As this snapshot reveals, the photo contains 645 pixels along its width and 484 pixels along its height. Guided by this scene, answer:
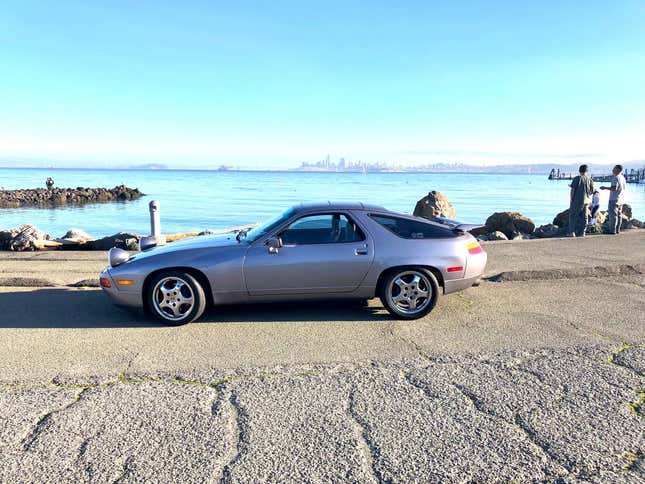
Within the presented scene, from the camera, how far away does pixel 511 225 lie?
17656 mm

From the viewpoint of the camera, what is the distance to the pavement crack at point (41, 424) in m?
3.16

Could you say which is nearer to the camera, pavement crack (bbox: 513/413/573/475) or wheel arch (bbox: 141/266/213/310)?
pavement crack (bbox: 513/413/573/475)

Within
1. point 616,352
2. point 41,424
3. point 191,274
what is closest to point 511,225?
point 616,352

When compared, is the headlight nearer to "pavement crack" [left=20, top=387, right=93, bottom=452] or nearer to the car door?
the car door

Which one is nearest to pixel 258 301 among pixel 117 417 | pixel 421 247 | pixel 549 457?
pixel 421 247

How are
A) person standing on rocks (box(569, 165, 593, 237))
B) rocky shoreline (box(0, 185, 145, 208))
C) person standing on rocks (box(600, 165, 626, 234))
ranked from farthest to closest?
rocky shoreline (box(0, 185, 145, 208))
person standing on rocks (box(600, 165, 626, 234))
person standing on rocks (box(569, 165, 593, 237))

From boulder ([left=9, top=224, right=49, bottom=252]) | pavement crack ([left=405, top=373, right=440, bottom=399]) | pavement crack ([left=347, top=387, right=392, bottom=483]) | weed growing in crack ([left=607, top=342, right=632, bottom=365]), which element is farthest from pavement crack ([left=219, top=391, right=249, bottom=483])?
boulder ([left=9, top=224, right=49, bottom=252])

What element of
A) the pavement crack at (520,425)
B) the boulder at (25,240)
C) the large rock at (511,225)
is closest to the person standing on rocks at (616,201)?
the large rock at (511,225)

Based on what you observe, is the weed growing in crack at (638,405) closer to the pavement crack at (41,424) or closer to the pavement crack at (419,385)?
the pavement crack at (419,385)

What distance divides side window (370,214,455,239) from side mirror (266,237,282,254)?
1151 millimetres

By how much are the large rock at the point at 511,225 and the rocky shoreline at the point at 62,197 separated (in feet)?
135

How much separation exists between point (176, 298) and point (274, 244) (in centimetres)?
125

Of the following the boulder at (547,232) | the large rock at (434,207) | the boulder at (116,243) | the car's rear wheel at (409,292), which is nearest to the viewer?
the car's rear wheel at (409,292)

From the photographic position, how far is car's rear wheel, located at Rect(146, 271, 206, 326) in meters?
5.63
